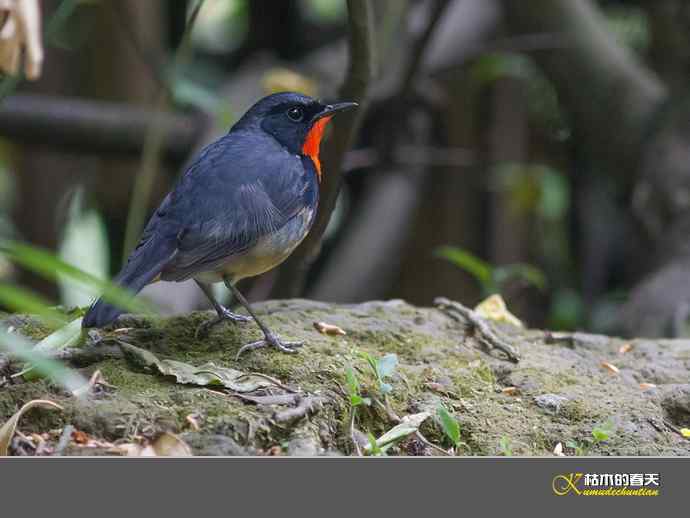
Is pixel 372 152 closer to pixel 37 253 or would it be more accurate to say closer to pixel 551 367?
pixel 551 367

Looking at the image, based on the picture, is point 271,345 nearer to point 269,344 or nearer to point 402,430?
point 269,344

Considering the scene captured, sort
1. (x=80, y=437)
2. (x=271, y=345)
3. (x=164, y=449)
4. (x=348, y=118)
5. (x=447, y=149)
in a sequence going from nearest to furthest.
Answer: (x=164, y=449)
(x=80, y=437)
(x=271, y=345)
(x=348, y=118)
(x=447, y=149)

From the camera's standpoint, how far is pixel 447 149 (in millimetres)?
8039

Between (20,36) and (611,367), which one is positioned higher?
(20,36)

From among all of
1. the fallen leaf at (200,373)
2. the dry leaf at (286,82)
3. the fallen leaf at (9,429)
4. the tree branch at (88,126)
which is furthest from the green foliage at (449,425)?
the tree branch at (88,126)

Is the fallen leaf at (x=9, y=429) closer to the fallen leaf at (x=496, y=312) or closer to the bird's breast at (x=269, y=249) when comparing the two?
the bird's breast at (x=269, y=249)

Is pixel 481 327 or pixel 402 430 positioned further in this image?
pixel 481 327

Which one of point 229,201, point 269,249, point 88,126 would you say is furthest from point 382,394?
point 88,126

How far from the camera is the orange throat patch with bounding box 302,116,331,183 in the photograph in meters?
3.84

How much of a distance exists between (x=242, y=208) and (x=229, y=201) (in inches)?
1.9

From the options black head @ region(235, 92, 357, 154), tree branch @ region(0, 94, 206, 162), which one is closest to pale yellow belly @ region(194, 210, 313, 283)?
black head @ region(235, 92, 357, 154)

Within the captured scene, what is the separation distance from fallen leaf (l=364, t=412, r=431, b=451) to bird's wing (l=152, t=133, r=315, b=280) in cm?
80

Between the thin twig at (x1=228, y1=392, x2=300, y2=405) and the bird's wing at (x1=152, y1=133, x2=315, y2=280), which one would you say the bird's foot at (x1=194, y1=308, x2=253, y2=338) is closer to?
the bird's wing at (x1=152, y1=133, x2=315, y2=280)
